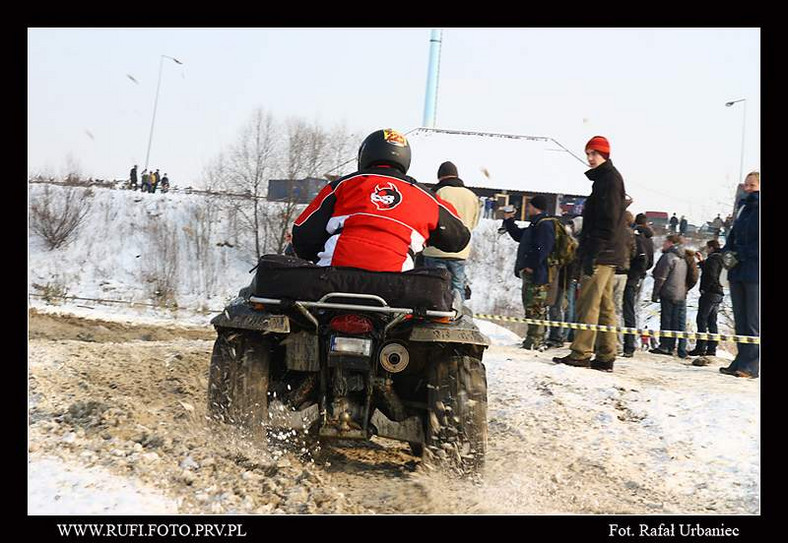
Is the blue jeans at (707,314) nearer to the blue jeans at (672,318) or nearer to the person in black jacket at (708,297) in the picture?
the person in black jacket at (708,297)

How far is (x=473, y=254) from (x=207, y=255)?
35.0 ft

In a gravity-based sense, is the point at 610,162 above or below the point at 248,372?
above

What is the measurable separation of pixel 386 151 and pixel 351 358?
1.65 m

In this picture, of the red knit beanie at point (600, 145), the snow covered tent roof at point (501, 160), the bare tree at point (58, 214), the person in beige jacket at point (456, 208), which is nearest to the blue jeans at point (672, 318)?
the person in beige jacket at point (456, 208)

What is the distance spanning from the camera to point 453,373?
191 inches

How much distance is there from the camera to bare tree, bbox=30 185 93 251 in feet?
106

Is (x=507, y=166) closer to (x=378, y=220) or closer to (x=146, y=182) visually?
(x=146, y=182)

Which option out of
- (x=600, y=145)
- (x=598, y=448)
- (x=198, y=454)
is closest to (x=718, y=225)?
(x=600, y=145)

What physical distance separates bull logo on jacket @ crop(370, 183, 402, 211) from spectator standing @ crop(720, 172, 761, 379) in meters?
5.08

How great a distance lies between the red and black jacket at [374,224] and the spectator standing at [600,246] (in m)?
3.11

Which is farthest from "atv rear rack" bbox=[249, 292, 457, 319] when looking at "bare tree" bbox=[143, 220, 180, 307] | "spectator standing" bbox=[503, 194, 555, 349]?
"bare tree" bbox=[143, 220, 180, 307]

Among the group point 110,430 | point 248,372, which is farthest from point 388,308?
point 110,430

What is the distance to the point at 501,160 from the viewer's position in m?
46.8

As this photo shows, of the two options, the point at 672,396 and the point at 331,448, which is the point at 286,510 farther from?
the point at 672,396
